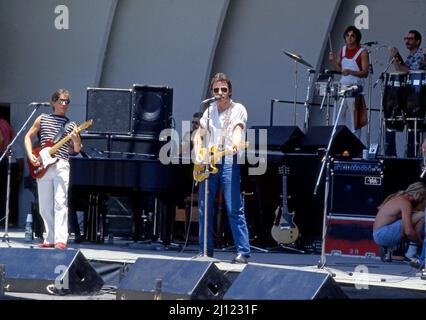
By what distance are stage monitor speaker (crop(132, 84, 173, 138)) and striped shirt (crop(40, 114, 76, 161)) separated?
157 centimetres

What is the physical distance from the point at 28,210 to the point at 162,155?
181 inches

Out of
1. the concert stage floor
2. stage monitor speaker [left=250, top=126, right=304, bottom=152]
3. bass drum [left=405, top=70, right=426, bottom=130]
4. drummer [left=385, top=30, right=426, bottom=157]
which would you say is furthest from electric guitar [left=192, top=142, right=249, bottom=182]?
drummer [left=385, top=30, right=426, bottom=157]

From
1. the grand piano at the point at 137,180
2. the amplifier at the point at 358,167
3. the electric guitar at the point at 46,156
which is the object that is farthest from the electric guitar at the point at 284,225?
the electric guitar at the point at 46,156

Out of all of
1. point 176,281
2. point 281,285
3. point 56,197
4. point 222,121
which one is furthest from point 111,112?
point 281,285

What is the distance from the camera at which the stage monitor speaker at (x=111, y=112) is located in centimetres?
1323

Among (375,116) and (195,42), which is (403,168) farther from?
(195,42)

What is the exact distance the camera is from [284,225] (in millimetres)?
13070

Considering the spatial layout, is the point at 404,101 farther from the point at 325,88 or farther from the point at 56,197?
the point at 56,197

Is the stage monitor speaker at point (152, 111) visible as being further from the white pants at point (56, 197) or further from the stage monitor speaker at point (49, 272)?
the stage monitor speaker at point (49, 272)

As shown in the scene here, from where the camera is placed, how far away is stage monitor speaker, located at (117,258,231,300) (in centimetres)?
895

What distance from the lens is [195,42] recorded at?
1702 centimetres

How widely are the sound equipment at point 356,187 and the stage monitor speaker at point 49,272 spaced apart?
3609 millimetres

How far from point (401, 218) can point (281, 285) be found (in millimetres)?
3184
